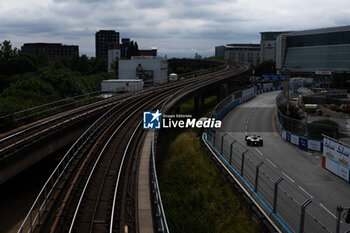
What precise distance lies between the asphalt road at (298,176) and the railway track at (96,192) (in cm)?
802

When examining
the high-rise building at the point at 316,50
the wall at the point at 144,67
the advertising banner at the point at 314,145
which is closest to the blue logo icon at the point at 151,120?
the advertising banner at the point at 314,145

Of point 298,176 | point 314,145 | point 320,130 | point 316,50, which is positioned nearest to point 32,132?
point 298,176

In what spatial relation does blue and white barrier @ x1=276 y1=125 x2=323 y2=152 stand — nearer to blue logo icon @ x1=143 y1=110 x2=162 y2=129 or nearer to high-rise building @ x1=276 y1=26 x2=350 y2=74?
blue logo icon @ x1=143 y1=110 x2=162 y2=129

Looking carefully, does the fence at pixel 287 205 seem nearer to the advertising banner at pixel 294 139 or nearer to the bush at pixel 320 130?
the bush at pixel 320 130

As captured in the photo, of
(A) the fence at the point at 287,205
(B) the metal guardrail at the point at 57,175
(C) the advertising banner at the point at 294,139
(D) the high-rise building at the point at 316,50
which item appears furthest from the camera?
(D) the high-rise building at the point at 316,50

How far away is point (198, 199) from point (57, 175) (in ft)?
46.6

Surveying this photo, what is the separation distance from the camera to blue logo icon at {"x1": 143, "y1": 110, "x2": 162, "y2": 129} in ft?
117

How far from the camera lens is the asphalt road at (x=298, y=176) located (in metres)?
18.5

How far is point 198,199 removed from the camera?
2141 centimetres

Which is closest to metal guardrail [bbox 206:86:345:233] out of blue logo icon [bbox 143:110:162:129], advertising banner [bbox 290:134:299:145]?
advertising banner [bbox 290:134:299:145]

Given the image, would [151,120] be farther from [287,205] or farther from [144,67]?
A: [144,67]

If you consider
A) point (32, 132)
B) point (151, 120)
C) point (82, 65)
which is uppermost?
point (82, 65)

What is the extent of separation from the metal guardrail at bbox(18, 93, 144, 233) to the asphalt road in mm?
11746

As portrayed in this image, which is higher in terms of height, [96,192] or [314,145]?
[314,145]
